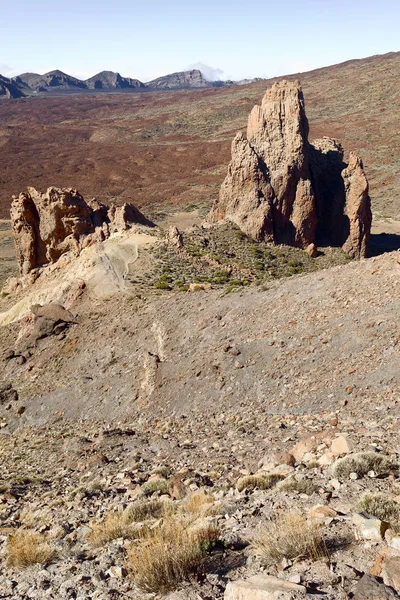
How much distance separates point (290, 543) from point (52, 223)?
28146 mm

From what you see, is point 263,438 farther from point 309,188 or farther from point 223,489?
point 309,188

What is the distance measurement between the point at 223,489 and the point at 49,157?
397ft

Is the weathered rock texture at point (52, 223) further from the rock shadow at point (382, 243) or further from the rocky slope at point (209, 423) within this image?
the rock shadow at point (382, 243)

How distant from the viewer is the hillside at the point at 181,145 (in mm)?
84875

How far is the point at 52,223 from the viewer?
31.2 meters

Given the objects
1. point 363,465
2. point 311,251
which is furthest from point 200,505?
point 311,251

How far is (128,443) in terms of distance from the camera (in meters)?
14.0

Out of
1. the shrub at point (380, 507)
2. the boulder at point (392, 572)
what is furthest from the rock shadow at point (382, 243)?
the boulder at point (392, 572)

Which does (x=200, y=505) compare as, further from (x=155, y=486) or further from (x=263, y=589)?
(x=263, y=589)

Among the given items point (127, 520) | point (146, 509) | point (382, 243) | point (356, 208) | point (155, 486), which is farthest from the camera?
point (382, 243)

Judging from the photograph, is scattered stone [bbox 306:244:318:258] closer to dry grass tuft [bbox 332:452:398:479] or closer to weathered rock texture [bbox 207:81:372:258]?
weathered rock texture [bbox 207:81:372:258]

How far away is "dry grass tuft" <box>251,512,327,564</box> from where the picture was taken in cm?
579

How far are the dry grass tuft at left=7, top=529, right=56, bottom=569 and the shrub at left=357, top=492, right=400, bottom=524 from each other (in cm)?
441

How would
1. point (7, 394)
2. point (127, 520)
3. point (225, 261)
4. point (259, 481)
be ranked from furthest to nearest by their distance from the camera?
point (225, 261) < point (7, 394) < point (259, 481) < point (127, 520)
